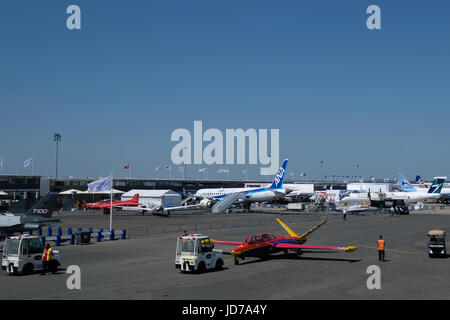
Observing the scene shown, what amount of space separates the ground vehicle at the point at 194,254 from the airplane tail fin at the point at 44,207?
1962 centimetres

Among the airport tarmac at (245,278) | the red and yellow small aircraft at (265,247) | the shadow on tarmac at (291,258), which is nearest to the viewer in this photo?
the airport tarmac at (245,278)

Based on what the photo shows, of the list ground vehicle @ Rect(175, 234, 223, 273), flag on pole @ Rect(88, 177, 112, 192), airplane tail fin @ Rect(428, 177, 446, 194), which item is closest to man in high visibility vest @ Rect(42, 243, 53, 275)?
ground vehicle @ Rect(175, 234, 223, 273)

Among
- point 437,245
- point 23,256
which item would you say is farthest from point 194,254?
point 437,245

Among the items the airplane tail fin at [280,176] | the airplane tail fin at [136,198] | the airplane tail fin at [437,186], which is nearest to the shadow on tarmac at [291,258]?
the airplane tail fin at [280,176]

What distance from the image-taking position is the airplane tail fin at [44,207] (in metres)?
39.2

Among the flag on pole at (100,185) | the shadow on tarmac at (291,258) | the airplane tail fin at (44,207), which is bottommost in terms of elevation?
the shadow on tarmac at (291,258)

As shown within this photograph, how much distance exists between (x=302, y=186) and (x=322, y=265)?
4958 inches

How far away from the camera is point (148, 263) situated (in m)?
28.7

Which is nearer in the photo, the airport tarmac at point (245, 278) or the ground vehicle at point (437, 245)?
the airport tarmac at point (245, 278)

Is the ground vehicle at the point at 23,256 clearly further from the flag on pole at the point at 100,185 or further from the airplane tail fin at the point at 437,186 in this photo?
the airplane tail fin at the point at 437,186

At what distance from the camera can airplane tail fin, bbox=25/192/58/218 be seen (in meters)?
39.2

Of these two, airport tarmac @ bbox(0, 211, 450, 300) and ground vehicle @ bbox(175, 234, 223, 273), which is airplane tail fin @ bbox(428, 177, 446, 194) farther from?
ground vehicle @ bbox(175, 234, 223, 273)

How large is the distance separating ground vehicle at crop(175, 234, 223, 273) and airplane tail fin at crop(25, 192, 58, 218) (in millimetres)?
19623
